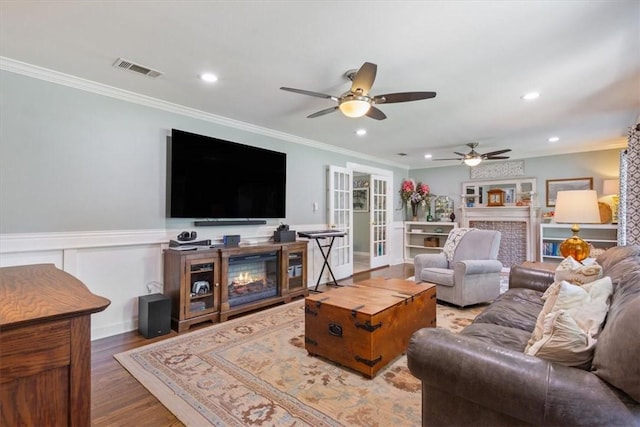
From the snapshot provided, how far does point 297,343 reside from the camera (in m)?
2.78

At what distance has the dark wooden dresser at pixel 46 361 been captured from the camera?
829 millimetres

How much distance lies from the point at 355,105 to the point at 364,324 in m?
1.63

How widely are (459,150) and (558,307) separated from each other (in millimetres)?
4608

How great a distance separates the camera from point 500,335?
1886mm

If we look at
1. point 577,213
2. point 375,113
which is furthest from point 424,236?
point 375,113

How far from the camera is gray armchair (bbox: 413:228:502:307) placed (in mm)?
3787

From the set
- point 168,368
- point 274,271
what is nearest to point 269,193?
point 274,271

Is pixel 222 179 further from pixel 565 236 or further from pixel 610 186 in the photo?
pixel 610 186

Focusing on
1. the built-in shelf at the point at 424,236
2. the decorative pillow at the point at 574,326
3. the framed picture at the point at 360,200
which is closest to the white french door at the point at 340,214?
the framed picture at the point at 360,200

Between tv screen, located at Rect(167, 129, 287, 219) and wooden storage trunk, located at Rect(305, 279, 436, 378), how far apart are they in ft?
5.71

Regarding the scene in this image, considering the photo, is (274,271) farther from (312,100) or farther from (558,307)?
(558,307)

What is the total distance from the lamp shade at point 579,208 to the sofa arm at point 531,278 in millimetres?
606

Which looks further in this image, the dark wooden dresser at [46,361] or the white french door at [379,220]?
the white french door at [379,220]

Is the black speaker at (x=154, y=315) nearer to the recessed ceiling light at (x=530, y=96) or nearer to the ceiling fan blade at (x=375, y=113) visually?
the ceiling fan blade at (x=375, y=113)
